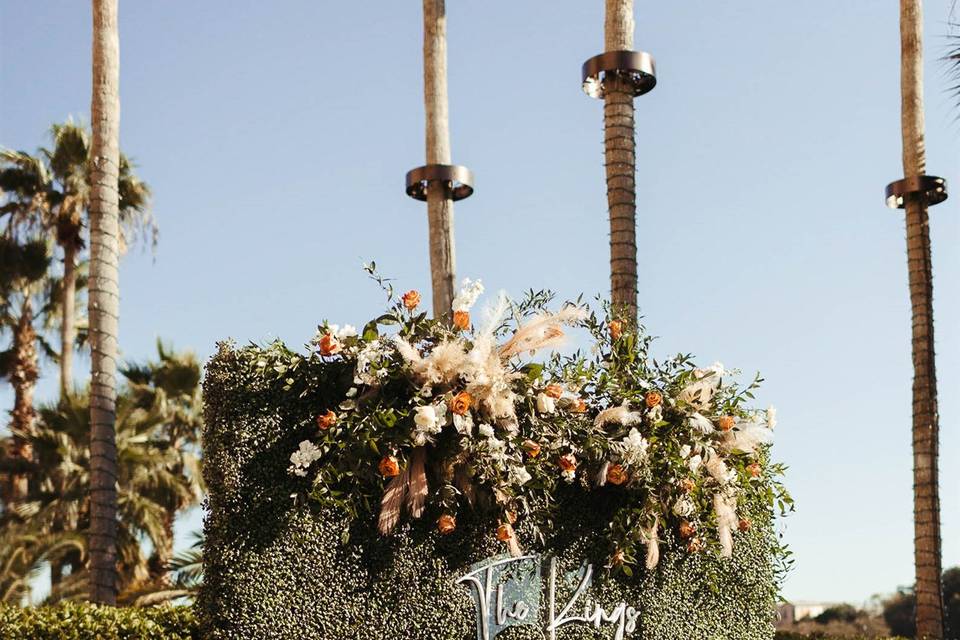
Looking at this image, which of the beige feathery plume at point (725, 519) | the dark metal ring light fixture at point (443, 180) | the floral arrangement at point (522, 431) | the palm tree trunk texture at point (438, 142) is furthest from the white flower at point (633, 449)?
the dark metal ring light fixture at point (443, 180)

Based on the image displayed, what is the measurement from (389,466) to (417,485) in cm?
30

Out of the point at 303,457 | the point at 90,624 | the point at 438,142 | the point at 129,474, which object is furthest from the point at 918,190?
the point at 129,474

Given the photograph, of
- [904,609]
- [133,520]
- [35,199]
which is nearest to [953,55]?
[133,520]

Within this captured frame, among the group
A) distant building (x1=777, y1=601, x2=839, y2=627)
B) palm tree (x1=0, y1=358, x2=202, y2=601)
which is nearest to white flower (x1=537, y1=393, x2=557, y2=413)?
palm tree (x1=0, y1=358, x2=202, y2=601)

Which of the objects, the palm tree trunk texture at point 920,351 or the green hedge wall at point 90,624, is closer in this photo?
the green hedge wall at point 90,624

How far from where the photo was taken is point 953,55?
12.0 m

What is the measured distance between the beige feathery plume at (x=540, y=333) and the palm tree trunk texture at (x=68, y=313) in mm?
16530

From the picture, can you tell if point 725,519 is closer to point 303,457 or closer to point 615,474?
point 615,474

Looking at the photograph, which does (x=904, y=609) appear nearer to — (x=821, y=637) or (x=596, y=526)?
(x=821, y=637)

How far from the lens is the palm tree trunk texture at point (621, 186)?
11328 mm

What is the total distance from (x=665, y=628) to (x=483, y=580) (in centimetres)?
184

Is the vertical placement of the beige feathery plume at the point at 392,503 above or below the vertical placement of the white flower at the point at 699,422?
below

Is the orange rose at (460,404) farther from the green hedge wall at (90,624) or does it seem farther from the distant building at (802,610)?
the distant building at (802,610)

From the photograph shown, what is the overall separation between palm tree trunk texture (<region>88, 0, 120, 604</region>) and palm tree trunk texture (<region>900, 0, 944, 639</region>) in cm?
970
